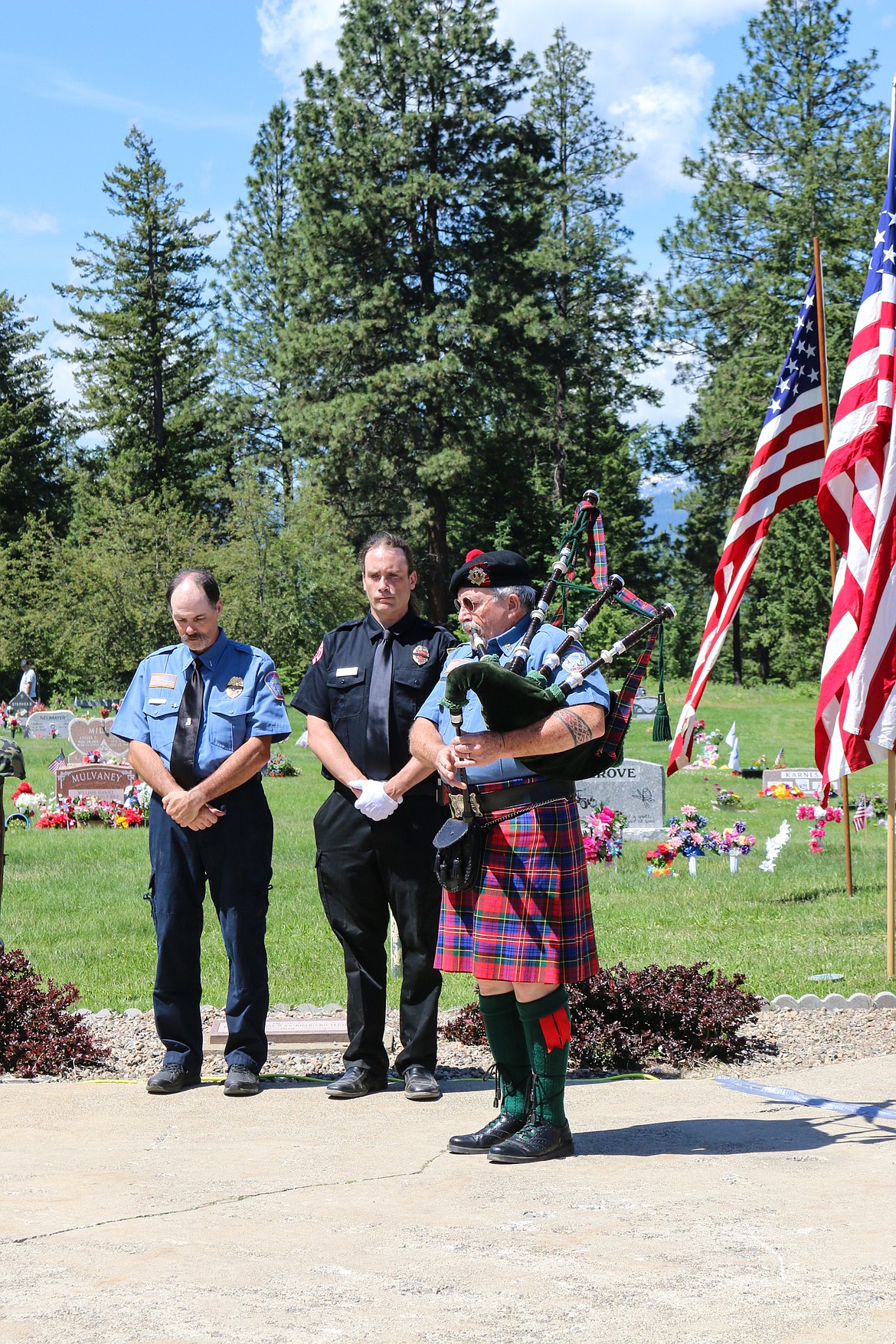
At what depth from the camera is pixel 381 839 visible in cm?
527

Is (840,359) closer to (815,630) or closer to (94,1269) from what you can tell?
(815,630)

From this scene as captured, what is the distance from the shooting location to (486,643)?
445 centimetres

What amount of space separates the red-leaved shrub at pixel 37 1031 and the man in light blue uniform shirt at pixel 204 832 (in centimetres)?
61

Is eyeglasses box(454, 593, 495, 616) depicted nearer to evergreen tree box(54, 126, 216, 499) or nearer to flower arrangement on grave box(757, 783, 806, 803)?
flower arrangement on grave box(757, 783, 806, 803)

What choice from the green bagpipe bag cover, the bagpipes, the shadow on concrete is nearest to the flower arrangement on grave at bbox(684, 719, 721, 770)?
the shadow on concrete

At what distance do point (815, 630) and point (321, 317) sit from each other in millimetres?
17567

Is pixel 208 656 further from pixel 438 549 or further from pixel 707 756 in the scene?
pixel 438 549

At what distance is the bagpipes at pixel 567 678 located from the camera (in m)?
4.03

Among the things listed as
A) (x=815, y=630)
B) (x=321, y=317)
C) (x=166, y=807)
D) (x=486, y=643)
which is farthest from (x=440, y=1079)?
(x=815, y=630)

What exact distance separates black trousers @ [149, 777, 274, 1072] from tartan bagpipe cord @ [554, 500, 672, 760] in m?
1.50

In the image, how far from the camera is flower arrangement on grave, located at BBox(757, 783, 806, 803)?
18.3 m

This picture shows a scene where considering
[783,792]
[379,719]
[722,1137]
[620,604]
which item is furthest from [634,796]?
[620,604]

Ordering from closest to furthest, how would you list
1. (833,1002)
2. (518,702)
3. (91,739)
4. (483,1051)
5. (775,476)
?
(518,702) < (483,1051) < (833,1002) < (775,476) < (91,739)

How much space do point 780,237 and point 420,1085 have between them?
42.2 m
